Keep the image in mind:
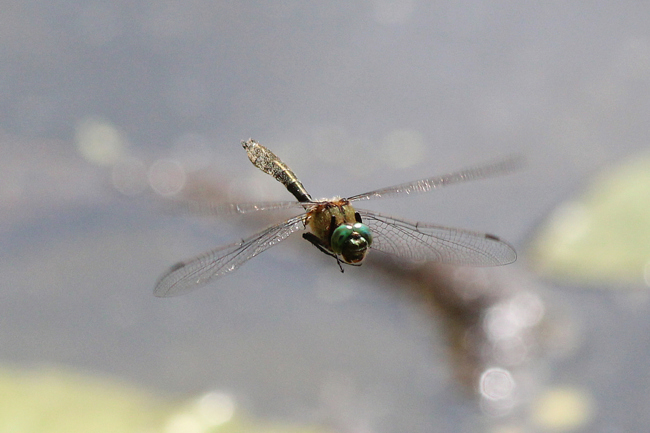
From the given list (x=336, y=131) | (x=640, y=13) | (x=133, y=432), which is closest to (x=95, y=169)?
(x=336, y=131)

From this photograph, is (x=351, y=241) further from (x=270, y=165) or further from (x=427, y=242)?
(x=270, y=165)

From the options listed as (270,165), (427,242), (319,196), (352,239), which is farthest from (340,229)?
(319,196)

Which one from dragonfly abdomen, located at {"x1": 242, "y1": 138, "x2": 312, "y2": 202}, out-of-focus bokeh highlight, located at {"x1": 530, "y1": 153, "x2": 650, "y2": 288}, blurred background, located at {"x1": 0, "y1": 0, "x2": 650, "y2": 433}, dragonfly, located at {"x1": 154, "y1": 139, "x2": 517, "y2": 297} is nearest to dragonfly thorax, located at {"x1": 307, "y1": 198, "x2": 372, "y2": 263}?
dragonfly, located at {"x1": 154, "y1": 139, "x2": 517, "y2": 297}

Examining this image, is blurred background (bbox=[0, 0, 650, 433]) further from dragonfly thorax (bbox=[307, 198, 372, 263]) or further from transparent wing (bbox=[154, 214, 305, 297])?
dragonfly thorax (bbox=[307, 198, 372, 263])

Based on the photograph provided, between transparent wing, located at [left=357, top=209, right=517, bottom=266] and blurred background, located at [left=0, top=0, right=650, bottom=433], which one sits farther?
blurred background, located at [left=0, top=0, right=650, bottom=433]

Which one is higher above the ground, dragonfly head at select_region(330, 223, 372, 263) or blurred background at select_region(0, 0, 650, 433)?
blurred background at select_region(0, 0, 650, 433)

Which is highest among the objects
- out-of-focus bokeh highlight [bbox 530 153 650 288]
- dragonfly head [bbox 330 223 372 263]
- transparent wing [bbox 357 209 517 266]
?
out-of-focus bokeh highlight [bbox 530 153 650 288]

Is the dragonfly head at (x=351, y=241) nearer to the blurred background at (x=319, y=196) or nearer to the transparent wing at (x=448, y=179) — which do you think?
the transparent wing at (x=448, y=179)
